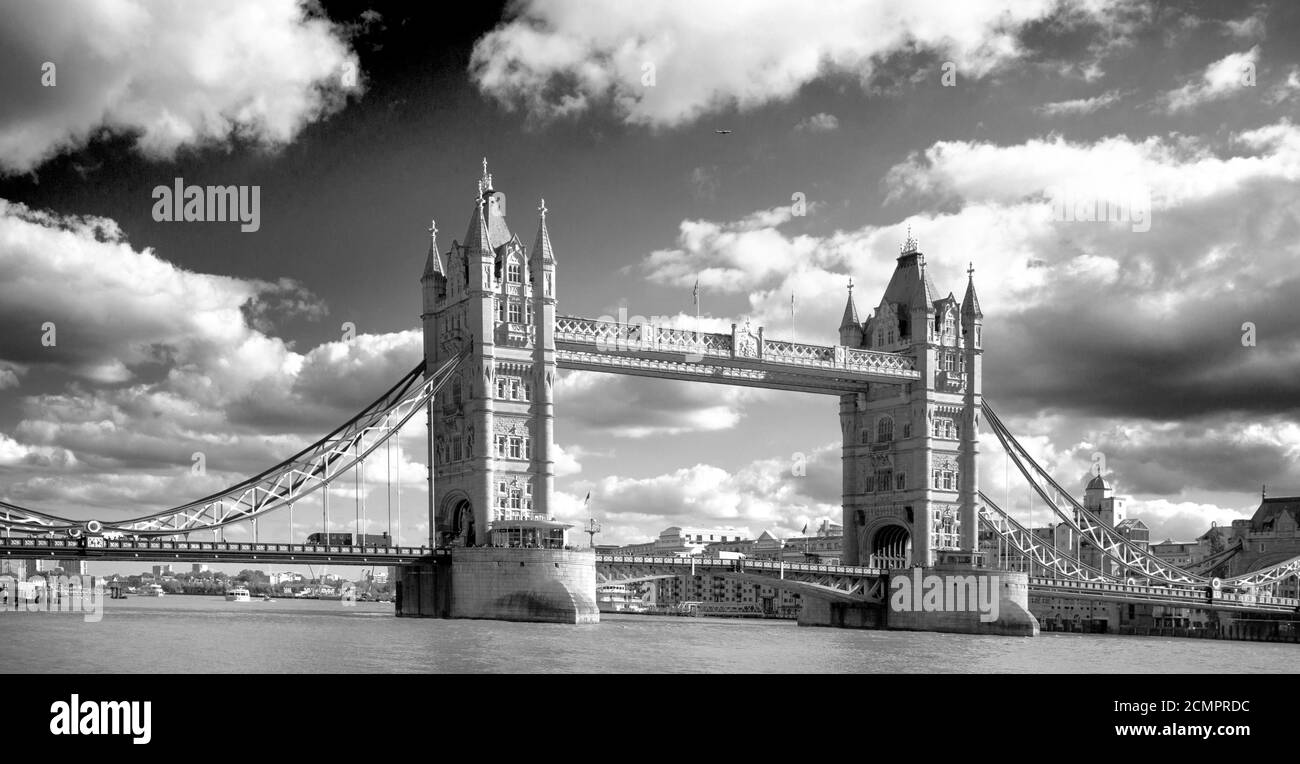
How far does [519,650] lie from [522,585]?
23288 millimetres

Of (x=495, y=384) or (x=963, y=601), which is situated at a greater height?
(x=495, y=384)

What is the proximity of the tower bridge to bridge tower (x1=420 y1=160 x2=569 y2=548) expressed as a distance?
11 centimetres

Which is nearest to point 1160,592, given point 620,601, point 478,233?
point 478,233

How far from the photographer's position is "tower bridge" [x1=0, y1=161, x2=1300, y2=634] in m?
75.6

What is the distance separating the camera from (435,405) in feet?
280

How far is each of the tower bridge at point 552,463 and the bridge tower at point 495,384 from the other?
4.5 inches

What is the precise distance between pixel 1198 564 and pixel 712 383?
236 ft

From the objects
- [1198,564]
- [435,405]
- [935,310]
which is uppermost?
[935,310]

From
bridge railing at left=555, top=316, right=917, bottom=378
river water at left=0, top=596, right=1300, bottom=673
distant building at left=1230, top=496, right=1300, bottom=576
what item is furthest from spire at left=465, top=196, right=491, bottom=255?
distant building at left=1230, top=496, right=1300, bottom=576

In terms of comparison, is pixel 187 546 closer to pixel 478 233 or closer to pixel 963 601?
pixel 478 233

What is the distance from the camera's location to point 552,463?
82250 millimetres

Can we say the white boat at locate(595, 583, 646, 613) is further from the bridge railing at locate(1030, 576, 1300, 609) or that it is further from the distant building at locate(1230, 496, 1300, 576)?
the bridge railing at locate(1030, 576, 1300, 609)
